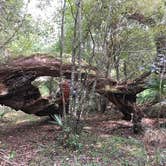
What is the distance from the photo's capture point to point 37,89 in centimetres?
930

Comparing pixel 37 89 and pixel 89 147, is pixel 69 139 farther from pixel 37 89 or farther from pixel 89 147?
pixel 37 89

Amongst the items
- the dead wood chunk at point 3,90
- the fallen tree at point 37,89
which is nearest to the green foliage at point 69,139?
the fallen tree at point 37,89

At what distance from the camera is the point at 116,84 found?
8.81m

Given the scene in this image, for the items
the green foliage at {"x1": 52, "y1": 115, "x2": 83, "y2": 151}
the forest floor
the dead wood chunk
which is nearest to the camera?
the forest floor

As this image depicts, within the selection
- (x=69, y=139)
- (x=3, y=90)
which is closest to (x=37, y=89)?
(x=3, y=90)

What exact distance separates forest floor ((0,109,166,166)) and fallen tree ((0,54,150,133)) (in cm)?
63

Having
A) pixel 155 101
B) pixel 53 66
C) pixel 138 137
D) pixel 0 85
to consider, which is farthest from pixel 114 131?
pixel 0 85

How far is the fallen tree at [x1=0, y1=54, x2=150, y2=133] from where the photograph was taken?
7.84 metres

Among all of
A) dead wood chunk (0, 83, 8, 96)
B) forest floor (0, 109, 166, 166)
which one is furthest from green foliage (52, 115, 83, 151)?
dead wood chunk (0, 83, 8, 96)

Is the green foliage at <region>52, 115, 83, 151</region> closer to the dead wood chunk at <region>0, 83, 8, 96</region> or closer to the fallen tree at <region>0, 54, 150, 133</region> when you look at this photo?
the fallen tree at <region>0, 54, 150, 133</region>

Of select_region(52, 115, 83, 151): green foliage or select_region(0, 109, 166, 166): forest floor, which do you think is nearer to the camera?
select_region(0, 109, 166, 166): forest floor

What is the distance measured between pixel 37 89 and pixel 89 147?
2.79 metres

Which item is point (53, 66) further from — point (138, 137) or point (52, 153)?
point (138, 137)

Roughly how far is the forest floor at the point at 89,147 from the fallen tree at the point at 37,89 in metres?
0.63
